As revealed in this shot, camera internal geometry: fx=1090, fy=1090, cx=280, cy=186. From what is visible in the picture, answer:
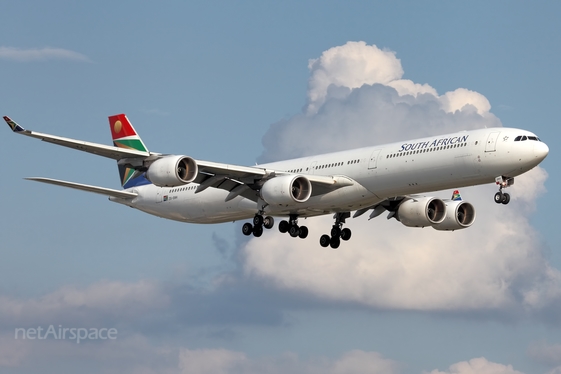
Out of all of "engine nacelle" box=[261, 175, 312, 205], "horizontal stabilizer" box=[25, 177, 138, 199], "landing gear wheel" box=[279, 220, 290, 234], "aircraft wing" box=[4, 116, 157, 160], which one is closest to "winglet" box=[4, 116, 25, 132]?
"aircraft wing" box=[4, 116, 157, 160]

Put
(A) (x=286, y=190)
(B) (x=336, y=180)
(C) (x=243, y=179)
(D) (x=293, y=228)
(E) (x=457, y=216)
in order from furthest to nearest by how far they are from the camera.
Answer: (E) (x=457, y=216), (D) (x=293, y=228), (C) (x=243, y=179), (B) (x=336, y=180), (A) (x=286, y=190)

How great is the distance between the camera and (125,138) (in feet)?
271

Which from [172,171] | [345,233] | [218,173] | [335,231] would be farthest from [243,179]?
[345,233]

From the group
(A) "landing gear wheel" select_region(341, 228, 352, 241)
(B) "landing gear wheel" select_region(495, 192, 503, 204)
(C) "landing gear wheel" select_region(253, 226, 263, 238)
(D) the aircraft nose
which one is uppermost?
(D) the aircraft nose

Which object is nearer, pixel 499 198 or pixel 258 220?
pixel 499 198

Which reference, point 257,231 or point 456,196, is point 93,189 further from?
point 456,196

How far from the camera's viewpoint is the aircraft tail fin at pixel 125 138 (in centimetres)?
8096

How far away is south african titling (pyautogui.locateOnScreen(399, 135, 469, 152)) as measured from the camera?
201 ft

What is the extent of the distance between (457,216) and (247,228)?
45.5 ft

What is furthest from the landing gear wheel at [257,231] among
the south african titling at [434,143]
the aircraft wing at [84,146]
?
the south african titling at [434,143]

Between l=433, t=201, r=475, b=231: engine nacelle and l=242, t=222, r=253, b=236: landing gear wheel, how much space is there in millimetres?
12206

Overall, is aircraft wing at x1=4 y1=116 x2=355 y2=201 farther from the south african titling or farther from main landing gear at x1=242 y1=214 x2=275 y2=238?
the south african titling

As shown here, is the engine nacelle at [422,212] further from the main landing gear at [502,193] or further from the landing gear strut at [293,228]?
the main landing gear at [502,193]

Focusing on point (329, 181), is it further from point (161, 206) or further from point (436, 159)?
point (161, 206)
